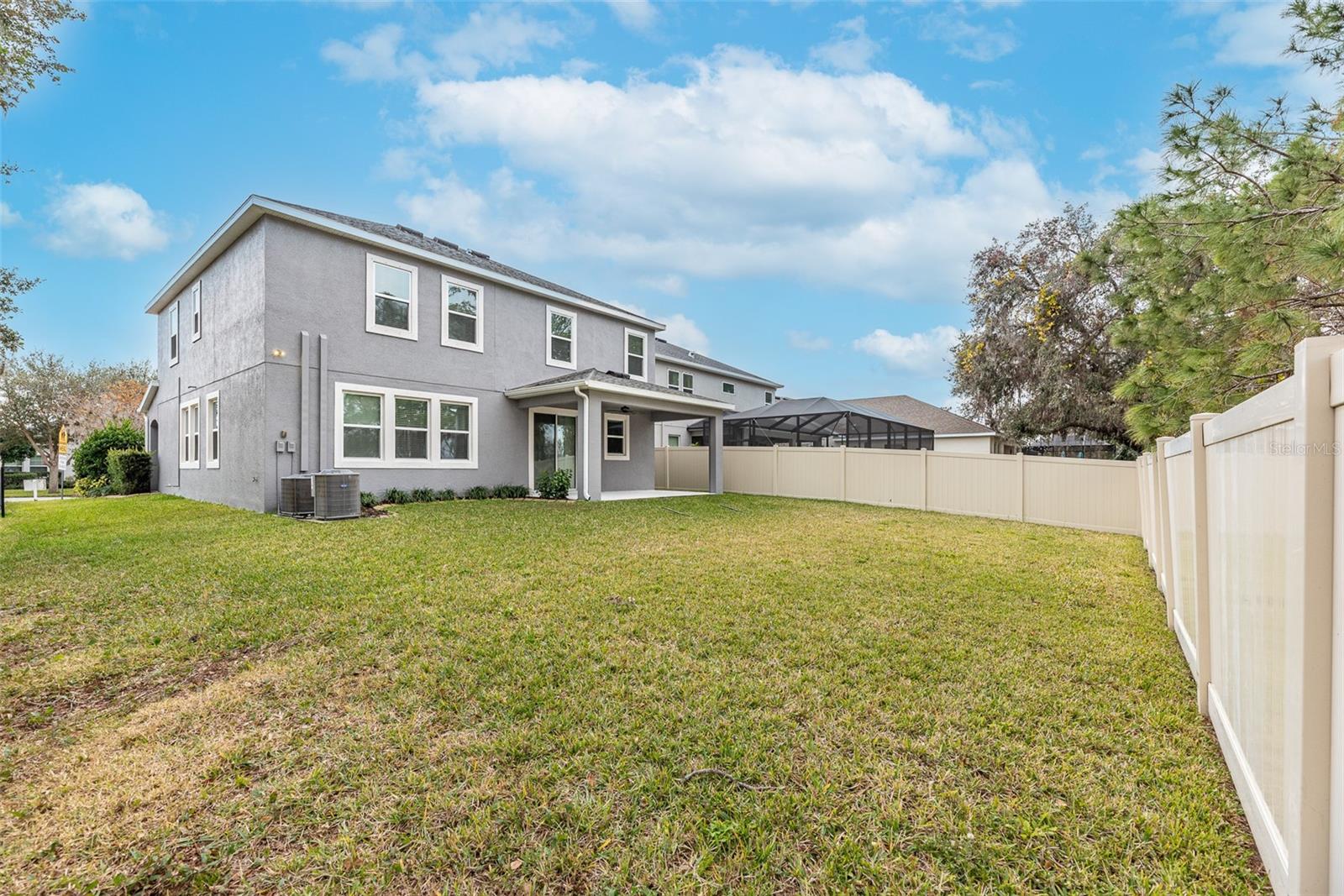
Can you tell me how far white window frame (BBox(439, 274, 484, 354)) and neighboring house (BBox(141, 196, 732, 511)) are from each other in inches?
1.1

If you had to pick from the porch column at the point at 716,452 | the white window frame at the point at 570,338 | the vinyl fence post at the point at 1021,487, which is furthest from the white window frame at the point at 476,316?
the vinyl fence post at the point at 1021,487

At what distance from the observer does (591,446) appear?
468 inches

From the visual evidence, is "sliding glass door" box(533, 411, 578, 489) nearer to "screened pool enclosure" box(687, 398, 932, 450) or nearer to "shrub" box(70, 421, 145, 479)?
"screened pool enclosure" box(687, 398, 932, 450)

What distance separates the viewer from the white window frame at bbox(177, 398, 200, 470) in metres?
12.6

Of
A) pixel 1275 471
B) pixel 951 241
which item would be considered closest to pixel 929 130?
pixel 951 241

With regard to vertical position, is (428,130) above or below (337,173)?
above

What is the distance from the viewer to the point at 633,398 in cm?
1258

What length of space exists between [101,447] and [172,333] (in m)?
5.26

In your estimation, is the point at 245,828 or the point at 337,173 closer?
the point at 245,828

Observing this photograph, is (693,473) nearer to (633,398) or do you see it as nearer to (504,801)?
(633,398)

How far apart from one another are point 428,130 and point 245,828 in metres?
14.4

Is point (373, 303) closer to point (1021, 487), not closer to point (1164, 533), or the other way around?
point (1164, 533)

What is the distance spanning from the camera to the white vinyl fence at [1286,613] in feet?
4.07

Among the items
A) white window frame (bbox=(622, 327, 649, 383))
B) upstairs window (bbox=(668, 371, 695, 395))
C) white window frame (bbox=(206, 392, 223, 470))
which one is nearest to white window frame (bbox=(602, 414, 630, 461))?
white window frame (bbox=(622, 327, 649, 383))
